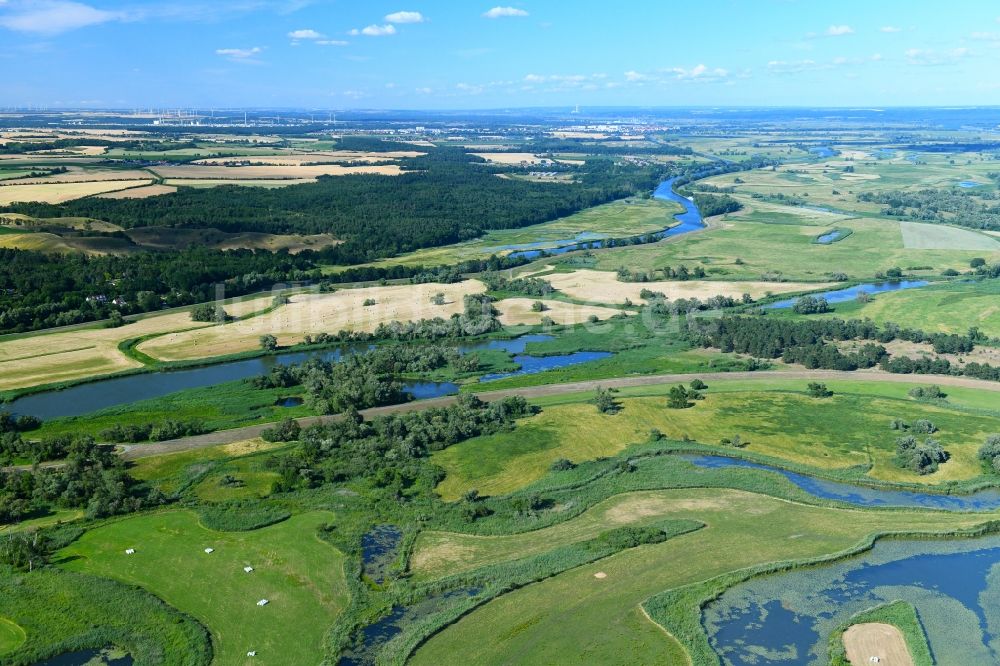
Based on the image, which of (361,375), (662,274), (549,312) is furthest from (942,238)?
(361,375)

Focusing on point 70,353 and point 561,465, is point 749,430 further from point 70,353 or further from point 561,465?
point 70,353

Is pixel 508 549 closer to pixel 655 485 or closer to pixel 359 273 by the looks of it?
pixel 655 485

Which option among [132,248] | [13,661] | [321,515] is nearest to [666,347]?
[321,515]

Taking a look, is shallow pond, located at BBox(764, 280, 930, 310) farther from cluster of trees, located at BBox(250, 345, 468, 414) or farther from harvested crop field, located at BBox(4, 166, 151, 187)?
harvested crop field, located at BBox(4, 166, 151, 187)

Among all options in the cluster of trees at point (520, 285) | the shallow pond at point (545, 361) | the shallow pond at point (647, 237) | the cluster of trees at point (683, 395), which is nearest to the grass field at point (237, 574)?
the shallow pond at point (545, 361)

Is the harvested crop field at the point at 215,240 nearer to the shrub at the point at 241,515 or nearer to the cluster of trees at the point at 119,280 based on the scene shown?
the cluster of trees at the point at 119,280

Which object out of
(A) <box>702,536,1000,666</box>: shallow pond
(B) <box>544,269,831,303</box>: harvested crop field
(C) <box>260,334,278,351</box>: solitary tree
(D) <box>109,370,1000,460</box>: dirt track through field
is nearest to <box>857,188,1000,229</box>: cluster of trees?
(B) <box>544,269,831,303</box>: harvested crop field
